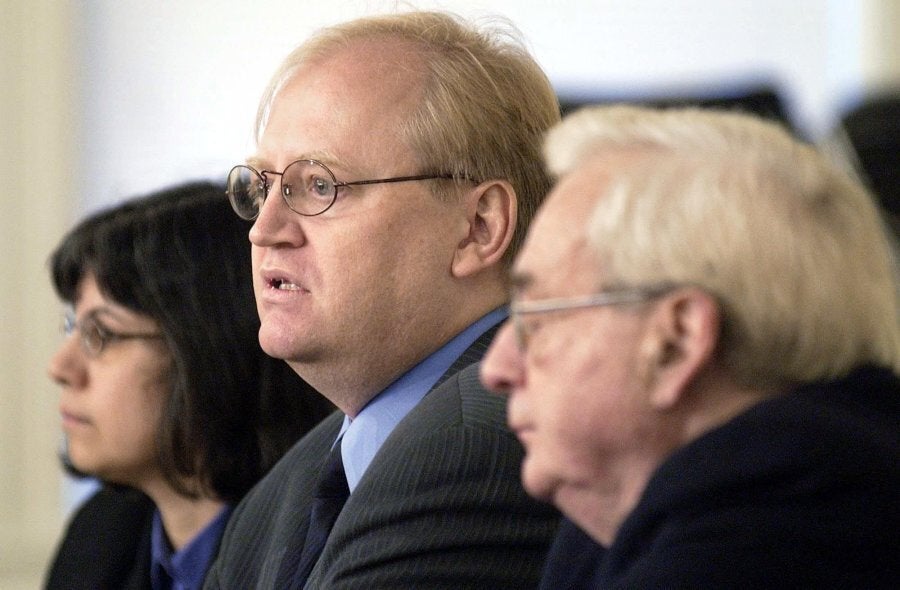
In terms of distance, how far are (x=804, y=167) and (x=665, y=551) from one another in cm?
37

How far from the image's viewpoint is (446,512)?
1.67m

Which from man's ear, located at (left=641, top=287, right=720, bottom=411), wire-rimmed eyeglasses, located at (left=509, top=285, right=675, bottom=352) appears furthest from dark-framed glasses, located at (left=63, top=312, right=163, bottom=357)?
man's ear, located at (left=641, top=287, right=720, bottom=411)

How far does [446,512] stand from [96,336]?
134 centimetres

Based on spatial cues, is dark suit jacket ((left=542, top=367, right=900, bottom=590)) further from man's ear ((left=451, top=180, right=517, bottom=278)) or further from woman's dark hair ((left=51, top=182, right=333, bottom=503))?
woman's dark hair ((left=51, top=182, right=333, bottom=503))

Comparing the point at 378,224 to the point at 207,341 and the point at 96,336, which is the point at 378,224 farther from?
the point at 96,336

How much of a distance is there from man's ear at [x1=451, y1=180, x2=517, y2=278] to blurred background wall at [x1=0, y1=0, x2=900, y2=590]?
2873 millimetres

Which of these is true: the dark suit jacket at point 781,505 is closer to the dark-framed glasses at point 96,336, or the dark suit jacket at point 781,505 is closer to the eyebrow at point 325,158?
the eyebrow at point 325,158

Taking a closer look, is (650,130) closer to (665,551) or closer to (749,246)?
(749,246)

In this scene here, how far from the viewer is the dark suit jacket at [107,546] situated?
9.87 feet

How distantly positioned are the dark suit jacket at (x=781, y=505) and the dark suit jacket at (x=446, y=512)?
18.6 inches

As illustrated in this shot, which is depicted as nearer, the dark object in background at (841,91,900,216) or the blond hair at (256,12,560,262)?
the blond hair at (256,12,560,262)

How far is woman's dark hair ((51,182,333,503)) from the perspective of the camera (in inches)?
107

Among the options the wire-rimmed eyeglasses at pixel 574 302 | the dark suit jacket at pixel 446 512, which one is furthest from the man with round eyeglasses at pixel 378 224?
the wire-rimmed eyeglasses at pixel 574 302

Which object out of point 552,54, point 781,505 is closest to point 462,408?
point 781,505
